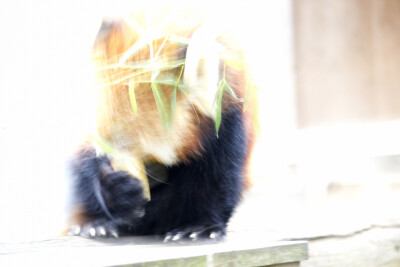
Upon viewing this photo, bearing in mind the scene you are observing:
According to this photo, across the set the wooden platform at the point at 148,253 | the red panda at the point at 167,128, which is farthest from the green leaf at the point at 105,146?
the wooden platform at the point at 148,253

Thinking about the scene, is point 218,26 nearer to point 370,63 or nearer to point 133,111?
point 133,111

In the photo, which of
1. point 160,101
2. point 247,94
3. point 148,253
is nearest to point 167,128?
point 160,101

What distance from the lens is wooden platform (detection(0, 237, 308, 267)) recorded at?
108 cm

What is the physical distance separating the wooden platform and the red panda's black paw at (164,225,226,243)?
4 centimetres

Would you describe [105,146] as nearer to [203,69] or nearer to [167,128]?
[167,128]

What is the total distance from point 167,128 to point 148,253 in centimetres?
37

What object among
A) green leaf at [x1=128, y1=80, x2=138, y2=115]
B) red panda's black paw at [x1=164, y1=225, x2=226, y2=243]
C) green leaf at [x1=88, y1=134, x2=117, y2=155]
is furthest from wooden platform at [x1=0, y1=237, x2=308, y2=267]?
green leaf at [x1=128, y1=80, x2=138, y2=115]

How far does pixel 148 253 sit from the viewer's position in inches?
46.2

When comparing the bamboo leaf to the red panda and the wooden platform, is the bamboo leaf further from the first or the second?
the wooden platform

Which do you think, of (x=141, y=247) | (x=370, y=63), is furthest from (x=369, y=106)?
(x=141, y=247)

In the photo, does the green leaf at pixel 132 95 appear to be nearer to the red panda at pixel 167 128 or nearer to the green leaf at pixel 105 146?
the red panda at pixel 167 128

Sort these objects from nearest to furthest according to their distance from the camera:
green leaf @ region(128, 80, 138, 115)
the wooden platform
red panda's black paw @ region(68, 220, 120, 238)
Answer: the wooden platform, green leaf @ region(128, 80, 138, 115), red panda's black paw @ region(68, 220, 120, 238)

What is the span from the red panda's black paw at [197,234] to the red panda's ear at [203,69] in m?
0.32

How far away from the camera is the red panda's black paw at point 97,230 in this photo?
1.53 m
